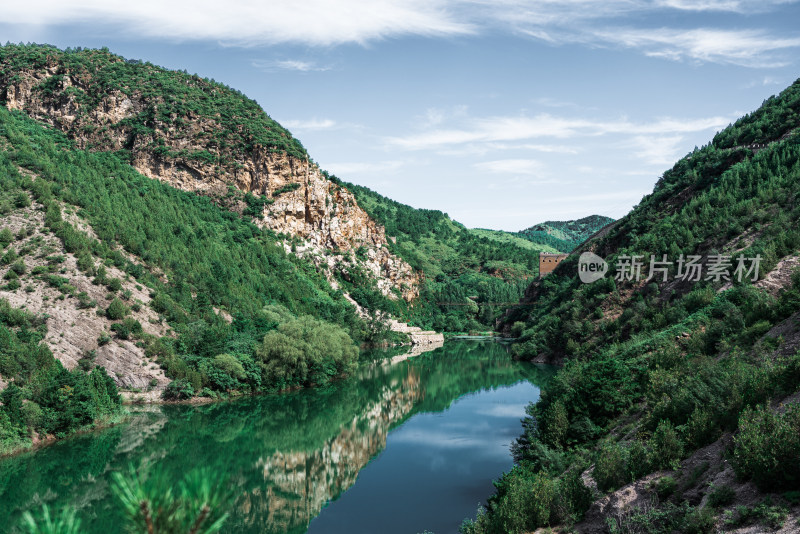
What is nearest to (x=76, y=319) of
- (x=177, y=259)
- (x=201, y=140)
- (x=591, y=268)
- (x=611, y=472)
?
(x=177, y=259)

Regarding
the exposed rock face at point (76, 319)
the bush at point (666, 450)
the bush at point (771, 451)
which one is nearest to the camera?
the bush at point (771, 451)

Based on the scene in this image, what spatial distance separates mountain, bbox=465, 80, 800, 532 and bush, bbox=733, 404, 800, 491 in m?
0.03

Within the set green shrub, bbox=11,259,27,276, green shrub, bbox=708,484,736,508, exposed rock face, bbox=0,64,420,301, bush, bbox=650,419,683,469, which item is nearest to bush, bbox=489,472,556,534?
bush, bbox=650,419,683,469

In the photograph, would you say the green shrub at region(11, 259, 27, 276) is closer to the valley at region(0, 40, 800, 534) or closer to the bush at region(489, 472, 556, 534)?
the valley at region(0, 40, 800, 534)

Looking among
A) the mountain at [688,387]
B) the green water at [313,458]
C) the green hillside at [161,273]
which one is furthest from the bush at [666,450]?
the green hillside at [161,273]

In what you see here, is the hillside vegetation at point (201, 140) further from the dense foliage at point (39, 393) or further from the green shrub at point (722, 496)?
the green shrub at point (722, 496)

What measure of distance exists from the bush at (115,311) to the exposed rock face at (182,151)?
50.8 meters

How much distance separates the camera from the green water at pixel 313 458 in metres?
25.8

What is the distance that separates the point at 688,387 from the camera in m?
20.0

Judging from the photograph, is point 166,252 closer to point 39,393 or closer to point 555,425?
point 39,393

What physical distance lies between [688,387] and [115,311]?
43.2m

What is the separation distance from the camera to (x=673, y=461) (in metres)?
16.2

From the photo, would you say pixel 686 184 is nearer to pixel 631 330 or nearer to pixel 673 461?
pixel 631 330

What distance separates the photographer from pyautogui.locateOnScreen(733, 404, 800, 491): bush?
12.4 metres
